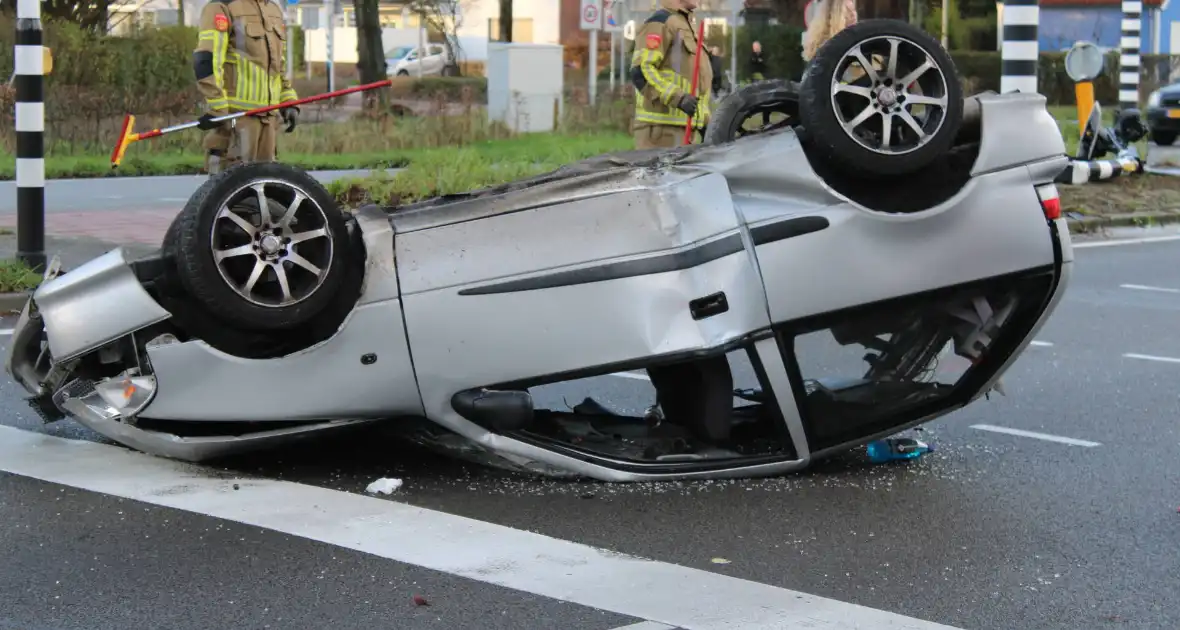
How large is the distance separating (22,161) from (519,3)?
175 feet

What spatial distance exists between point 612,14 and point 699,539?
2839 cm

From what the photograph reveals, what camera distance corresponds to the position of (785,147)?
5.68m

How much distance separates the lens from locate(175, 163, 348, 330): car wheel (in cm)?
525

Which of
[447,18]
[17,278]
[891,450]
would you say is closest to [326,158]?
[17,278]

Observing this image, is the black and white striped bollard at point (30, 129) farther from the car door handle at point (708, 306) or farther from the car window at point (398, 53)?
the car window at point (398, 53)

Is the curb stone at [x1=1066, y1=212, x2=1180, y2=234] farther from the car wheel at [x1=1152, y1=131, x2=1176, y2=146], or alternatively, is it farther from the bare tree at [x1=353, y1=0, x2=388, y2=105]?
the bare tree at [x1=353, y1=0, x2=388, y2=105]

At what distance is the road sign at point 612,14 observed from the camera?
31150 millimetres

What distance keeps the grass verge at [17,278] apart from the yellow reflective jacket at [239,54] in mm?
1572

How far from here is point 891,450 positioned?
617cm

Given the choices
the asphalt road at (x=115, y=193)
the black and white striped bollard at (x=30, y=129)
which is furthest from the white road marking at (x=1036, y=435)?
the asphalt road at (x=115, y=193)

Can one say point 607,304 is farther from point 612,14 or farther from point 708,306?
point 612,14

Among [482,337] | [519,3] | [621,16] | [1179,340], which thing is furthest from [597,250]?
[519,3]

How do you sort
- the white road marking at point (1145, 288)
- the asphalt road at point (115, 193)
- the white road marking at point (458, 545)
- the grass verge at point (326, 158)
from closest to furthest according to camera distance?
the white road marking at point (458, 545) → the white road marking at point (1145, 288) → the asphalt road at point (115, 193) → the grass verge at point (326, 158)

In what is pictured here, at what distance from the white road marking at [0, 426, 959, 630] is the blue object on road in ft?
5.31
